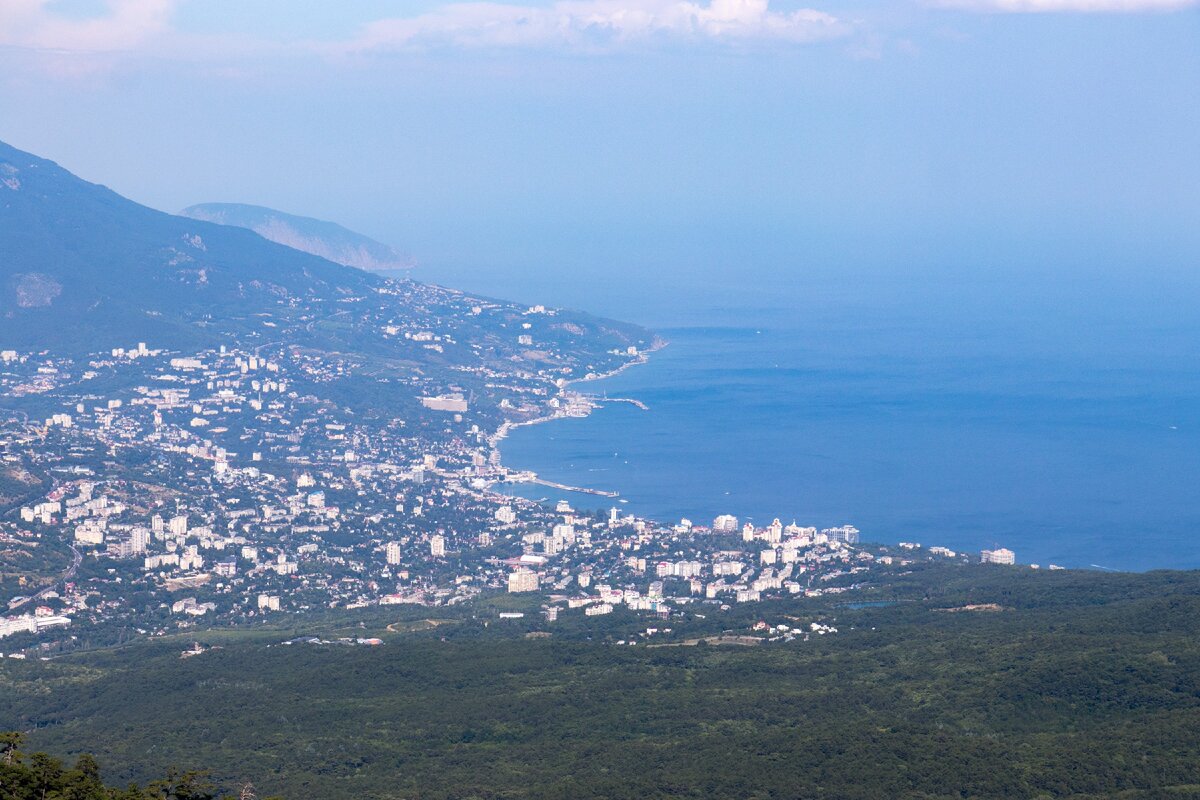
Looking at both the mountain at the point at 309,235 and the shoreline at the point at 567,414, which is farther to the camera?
the mountain at the point at 309,235

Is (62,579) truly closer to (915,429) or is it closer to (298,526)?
(298,526)

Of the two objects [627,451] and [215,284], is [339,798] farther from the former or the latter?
[215,284]

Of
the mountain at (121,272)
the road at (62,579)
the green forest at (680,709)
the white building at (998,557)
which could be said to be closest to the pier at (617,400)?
the mountain at (121,272)

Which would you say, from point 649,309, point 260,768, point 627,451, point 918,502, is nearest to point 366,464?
point 627,451

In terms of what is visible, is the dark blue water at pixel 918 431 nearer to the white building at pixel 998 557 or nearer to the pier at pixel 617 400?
the pier at pixel 617 400

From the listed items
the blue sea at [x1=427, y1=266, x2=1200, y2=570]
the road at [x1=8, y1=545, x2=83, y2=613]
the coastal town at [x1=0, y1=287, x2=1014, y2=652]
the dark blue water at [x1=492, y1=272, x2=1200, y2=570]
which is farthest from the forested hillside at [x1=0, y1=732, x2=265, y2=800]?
the blue sea at [x1=427, y1=266, x2=1200, y2=570]

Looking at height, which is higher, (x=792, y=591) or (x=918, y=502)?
(x=918, y=502)

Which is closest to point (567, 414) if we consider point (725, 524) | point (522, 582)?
point (725, 524)
